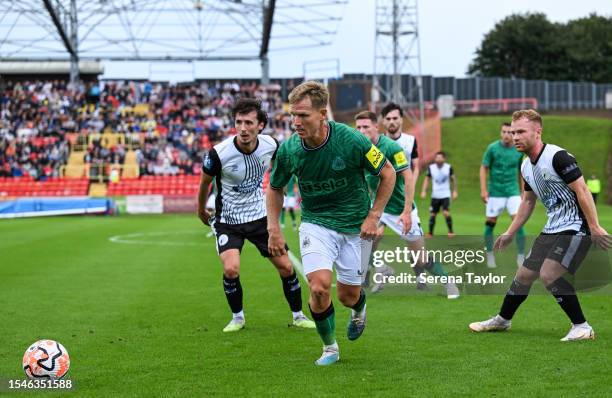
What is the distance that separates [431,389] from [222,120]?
150 feet

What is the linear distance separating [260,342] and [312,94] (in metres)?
2.55

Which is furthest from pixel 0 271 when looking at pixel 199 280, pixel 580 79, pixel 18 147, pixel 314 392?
pixel 580 79

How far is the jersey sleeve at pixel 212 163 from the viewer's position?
8.91 m

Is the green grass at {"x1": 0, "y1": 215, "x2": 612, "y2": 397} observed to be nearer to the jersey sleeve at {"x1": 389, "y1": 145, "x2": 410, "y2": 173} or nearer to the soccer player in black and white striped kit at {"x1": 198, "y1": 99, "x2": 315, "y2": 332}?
the soccer player in black and white striped kit at {"x1": 198, "y1": 99, "x2": 315, "y2": 332}

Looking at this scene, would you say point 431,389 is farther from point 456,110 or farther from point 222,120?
point 456,110

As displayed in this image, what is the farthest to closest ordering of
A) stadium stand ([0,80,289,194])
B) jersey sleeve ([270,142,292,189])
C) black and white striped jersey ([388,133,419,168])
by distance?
stadium stand ([0,80,289,194]) < black and white striped jersey ([388,133,419,168]) < jersey sleeve ([270,142,292,189])

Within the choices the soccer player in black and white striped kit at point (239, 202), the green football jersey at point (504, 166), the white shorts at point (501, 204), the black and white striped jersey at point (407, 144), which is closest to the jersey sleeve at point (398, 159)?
the soccer player in black and white striped kit at point (239, 202)

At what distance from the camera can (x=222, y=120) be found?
50938 mm

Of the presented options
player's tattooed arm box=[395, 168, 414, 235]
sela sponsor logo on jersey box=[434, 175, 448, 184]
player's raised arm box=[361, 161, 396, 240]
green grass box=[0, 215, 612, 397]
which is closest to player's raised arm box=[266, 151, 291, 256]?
player's raised arm box=[361, 161, 396, 240]

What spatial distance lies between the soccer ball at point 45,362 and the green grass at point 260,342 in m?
0.18

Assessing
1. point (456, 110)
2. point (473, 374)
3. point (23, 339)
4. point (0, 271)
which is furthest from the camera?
point (456, 110)

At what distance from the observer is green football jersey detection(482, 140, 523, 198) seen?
14.5 metres

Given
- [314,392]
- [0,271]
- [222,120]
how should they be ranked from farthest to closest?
[222,120] < [0,271] < [314,392]

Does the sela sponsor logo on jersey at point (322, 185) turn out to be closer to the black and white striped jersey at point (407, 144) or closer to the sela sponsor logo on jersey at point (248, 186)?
the sela sponsor logo on jersey at point (248, 186)
